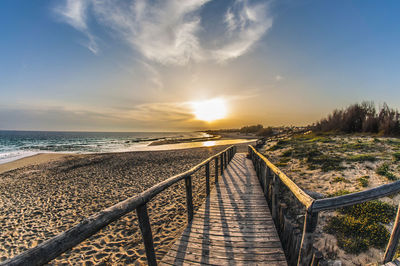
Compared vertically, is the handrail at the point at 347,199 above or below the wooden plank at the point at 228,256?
above

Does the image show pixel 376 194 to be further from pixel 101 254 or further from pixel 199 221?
pixel 101 254

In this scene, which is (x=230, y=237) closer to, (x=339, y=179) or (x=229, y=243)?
(x=229, y=243)

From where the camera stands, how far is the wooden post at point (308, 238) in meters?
2.03

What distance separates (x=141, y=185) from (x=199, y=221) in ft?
20.5

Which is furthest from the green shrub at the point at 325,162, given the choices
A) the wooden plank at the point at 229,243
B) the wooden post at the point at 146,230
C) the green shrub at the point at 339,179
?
the wooden post at the point at 146,230

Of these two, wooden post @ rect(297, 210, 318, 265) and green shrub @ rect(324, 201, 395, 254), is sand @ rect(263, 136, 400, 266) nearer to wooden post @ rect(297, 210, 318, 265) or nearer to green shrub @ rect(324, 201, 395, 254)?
green shrub @ rect(324, 201, 395, 254)

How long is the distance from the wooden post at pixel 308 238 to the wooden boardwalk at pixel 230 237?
2.56 feet

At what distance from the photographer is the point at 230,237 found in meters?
3.45

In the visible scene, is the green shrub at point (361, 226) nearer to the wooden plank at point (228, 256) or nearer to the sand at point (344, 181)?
the sand at point (344, 181)

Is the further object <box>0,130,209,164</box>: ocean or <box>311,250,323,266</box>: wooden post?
<box>0,130,209,164</box>: ocean

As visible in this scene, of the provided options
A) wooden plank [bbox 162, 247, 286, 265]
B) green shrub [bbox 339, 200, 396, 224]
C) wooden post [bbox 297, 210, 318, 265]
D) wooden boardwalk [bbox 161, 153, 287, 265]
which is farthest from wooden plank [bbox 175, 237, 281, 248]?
green shrub [bbox 339, 200, 396, 224]

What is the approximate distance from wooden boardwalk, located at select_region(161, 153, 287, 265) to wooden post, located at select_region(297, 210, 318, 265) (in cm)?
78

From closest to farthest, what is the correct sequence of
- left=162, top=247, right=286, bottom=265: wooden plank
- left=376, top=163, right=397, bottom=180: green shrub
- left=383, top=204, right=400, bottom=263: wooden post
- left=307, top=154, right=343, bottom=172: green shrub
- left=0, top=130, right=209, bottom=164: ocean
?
left=383, top=204, right=400, bottom=263: wooden post, left=162, top=247, right=286, bottom=265: wooden plank, left=376, top=163, right=397, bottom=180: green shrub, left=307, top=154, right=343, bottom=172: green shrub, left=0, top=130, right=209, bottom=164: ocean

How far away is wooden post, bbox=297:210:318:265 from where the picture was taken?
6.67ft
